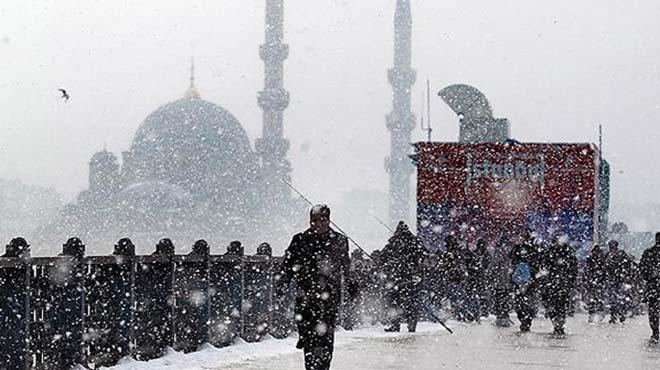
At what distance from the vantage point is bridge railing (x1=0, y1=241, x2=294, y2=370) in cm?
995

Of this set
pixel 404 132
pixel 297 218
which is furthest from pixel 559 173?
pixel 297 218

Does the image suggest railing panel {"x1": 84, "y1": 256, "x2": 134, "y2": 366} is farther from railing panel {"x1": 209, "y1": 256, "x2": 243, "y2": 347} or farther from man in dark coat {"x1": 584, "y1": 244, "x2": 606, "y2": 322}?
man in dark coat {"x1": 584, "y1": 244, "x2": 606, "y2": 322}

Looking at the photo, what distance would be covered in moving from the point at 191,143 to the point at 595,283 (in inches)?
5290

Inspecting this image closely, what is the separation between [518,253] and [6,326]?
11.1 metres

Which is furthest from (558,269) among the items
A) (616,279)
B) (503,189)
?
(503,189)

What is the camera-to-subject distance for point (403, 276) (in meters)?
19.0

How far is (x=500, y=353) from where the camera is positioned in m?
14.6

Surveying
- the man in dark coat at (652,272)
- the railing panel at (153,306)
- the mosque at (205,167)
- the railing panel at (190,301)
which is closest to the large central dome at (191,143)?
the mosque at (205,167)

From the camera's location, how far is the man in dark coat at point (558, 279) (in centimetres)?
1917

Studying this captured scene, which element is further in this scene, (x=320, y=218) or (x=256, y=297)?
(x=256, y=297)

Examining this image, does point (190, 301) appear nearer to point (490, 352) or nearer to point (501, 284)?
point (490, 352)

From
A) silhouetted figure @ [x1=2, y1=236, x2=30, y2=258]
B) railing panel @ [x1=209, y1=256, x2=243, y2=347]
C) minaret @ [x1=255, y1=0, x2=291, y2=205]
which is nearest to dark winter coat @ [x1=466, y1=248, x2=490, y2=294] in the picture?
railing panel @ [x1=209, y1=256, x2=243, y2=347]

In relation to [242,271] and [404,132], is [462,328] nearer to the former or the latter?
[242,271]

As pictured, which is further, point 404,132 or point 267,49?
point 404,132
